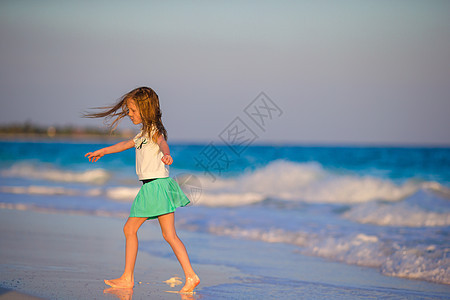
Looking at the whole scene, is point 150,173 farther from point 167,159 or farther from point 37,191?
point 37,191

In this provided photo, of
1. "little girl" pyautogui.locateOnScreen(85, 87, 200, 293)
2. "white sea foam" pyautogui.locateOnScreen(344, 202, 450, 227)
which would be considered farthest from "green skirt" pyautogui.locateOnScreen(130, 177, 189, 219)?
"white sea foam" pyautogui.locateOnScreen(344, 202, 450, 227)

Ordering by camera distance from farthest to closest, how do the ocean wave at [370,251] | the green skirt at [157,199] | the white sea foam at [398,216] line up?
the white sea foam at [398,216], the ocean wave at [370,251], the green skirt at [157,199]

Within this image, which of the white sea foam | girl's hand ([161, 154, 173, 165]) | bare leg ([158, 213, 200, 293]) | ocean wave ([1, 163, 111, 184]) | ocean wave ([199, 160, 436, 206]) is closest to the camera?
girl's hand ([161, 154, 173, 165])

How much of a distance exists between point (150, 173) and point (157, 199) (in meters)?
0.21

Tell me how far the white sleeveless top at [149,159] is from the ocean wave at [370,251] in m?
2.52

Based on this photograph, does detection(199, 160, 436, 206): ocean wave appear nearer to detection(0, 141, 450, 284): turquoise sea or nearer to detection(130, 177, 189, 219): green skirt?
detection(0, 141, 450, 284): turquoise sea

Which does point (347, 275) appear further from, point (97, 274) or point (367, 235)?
point (97, 274)

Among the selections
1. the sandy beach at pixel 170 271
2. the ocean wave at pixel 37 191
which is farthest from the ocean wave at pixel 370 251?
the ocean wave at pixel 37 191

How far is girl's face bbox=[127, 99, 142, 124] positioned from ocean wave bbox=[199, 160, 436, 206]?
6.57 meters

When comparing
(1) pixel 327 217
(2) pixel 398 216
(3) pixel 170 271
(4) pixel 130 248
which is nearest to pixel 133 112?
(4) pixel 130 248

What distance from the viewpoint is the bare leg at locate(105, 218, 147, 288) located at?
3750 millimetres

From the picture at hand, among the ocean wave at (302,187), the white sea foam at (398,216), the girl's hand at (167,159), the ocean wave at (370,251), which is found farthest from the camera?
the ocean wave at (302,187)

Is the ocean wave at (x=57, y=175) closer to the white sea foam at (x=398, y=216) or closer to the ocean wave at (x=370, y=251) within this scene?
the white sea foam at (x=398, y=216)

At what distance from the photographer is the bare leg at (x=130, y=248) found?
3750mm
